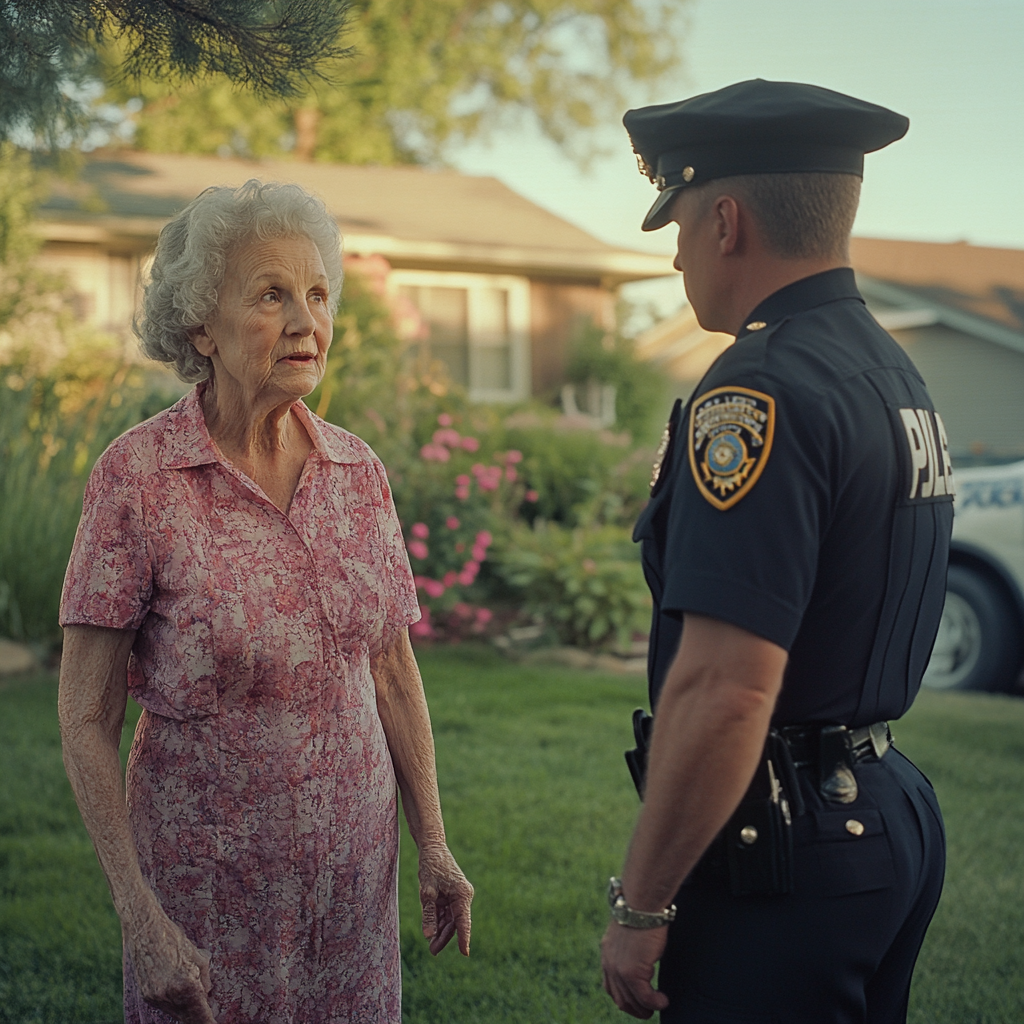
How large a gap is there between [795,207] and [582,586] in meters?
6.75

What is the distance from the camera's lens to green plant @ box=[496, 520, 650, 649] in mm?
8375

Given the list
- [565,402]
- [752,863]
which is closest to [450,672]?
[752,863]

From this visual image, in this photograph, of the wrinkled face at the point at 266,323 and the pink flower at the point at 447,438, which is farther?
the pink flower at the point at 447,438

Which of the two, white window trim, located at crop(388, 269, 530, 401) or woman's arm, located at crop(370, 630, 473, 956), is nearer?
woman's arm, located at crop(370, 630, 473, 956)

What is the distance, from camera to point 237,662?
209 centimetres

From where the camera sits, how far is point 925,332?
20.4 meters

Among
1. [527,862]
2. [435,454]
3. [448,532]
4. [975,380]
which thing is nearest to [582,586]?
[448,532]

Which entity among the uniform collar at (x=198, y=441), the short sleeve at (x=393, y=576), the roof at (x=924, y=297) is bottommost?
the short sleeve at (x=393, y=576)

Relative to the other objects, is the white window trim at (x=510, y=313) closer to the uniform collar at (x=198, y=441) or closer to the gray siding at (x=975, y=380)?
the gray siding at (x=975, y=380)

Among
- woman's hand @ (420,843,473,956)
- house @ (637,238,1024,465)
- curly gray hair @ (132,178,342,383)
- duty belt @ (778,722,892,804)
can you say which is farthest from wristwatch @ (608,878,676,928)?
house @ (637,238,1024,465)

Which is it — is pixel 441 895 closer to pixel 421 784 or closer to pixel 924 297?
pixel 421 784

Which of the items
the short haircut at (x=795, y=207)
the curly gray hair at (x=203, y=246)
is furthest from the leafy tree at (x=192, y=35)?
the short haircut at (x=795, y=207)

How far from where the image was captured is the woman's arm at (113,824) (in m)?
2.03

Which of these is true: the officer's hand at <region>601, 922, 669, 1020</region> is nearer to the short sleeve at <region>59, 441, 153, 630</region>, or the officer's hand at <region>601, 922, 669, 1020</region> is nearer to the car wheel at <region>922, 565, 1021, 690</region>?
the short sleeve at <region>59, 441, 153, 630</region>
